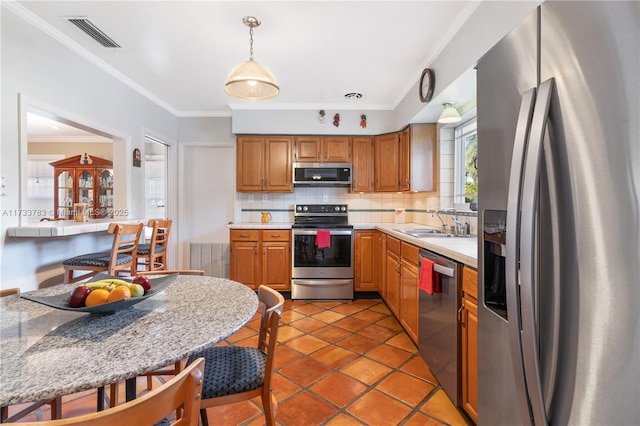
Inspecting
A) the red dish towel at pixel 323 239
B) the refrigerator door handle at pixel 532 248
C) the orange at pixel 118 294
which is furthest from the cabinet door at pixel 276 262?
the refrigerator door handle at pixel 532 248

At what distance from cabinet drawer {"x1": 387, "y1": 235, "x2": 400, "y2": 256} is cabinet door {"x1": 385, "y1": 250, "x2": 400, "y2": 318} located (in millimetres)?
32

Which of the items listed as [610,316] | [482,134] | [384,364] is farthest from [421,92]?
[610,316]

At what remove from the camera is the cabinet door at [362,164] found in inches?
153

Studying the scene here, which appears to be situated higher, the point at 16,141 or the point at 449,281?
the point at 16,141

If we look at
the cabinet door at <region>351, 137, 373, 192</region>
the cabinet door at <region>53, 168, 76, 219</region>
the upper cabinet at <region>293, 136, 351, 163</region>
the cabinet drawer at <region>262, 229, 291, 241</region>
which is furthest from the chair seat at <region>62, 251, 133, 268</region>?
the cabinet door at <region>53, 168, 76, 219</region>

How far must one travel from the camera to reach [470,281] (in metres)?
1.45

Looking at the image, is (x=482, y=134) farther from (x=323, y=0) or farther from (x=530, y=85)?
(x=323, y=0)

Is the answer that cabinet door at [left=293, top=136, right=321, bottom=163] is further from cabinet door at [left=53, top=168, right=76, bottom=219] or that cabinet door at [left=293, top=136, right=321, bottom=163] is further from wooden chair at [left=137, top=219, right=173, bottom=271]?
cabinet door at [left=53, top=168, right=76, bottom=219]

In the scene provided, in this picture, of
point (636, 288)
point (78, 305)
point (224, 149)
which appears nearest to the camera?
point (636, 288)

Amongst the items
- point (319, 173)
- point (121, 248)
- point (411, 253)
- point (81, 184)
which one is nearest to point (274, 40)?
point (319, 173)

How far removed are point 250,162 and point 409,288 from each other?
103 inches

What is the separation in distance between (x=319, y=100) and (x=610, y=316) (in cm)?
363

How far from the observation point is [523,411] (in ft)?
2.60

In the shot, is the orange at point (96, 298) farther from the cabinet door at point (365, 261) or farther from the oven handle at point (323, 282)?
the cabinet door at point (365, 261)
